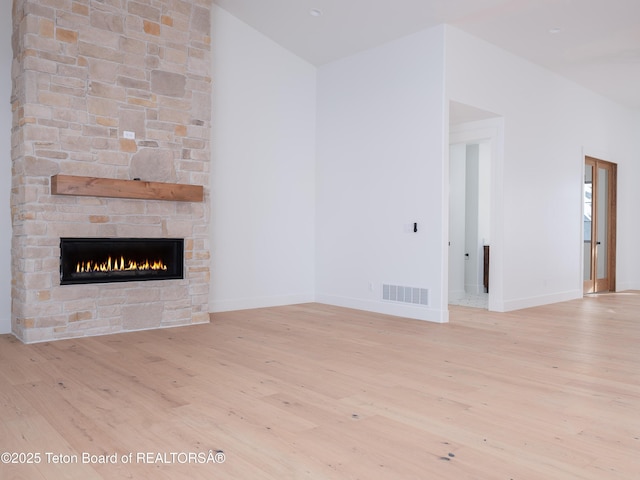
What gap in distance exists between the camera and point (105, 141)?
484 centimetres

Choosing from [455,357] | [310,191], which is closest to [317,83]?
[310,191]

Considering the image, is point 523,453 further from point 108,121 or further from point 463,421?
point 108,121

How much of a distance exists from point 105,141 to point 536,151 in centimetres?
522

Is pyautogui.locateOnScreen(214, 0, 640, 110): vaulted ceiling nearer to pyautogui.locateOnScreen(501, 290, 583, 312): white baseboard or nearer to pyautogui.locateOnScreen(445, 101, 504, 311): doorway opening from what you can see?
pyautogui.locateOnScreen(445, 101, 504, 311): doorway opening

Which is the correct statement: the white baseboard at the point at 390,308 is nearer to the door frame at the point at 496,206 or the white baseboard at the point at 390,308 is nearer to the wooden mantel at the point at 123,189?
the door frame at the point at 496,206

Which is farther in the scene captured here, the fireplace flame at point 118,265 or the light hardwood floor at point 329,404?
the fireplace flame at point 118,265

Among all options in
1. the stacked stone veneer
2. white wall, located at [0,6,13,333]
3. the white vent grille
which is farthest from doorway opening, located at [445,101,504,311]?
white wall, located at [0,6,13,333]

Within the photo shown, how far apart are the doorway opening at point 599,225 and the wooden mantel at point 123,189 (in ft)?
20.3

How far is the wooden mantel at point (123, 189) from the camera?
4461 mm

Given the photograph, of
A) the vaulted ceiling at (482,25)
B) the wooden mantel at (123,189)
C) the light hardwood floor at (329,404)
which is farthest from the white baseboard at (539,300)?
the wooden mantel at (123,189)

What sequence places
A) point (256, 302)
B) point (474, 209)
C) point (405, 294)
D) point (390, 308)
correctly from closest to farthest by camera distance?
point (405, 294) < point (390, 308) < point (256, 302) < point (474, 209)

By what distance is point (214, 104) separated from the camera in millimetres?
6117

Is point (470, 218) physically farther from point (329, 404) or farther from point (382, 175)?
point (329, 404)

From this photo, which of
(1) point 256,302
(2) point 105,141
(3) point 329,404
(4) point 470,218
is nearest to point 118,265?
(2) point 105,141
